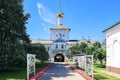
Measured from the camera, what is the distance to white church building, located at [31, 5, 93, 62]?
84.8m

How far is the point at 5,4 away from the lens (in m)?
26.8

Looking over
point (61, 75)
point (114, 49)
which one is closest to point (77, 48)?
point (114, 49)

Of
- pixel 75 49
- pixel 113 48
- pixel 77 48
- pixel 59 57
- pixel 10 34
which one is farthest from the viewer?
pixel 59 57

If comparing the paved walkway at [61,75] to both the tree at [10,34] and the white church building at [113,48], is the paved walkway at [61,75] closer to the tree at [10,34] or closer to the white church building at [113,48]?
the tree at [10,34]

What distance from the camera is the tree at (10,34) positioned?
985 inches

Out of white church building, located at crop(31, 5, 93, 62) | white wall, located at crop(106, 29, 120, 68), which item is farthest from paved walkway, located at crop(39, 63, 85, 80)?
white church building, located at crop(31, 5, 93, 62)

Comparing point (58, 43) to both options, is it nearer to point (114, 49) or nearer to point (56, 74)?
point (114, 49)

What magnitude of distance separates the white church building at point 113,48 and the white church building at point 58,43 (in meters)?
53.7

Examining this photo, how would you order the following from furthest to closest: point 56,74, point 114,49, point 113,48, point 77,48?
point 77,48 < point 113,48 < point 114,49 < point 56,74

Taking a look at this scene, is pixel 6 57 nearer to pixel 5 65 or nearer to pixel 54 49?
A: pixel 5 65

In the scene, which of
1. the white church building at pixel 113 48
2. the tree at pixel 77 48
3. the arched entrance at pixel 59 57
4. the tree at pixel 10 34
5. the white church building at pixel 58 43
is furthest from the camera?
the arched entrance at pixel 59 57

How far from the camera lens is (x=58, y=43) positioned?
85875 mm

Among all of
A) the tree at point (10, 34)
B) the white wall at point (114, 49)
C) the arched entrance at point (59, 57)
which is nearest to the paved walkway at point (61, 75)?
the tree at point (10, 34)

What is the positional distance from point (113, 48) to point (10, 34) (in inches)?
448
